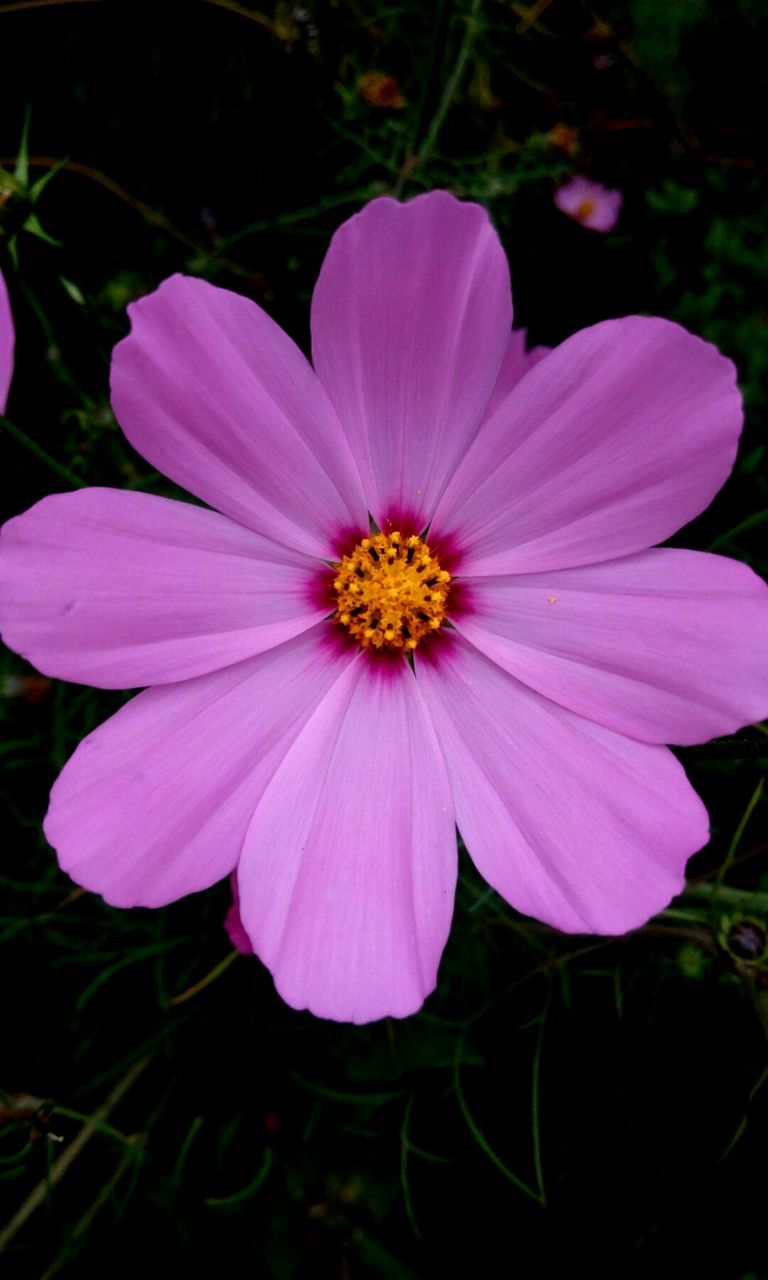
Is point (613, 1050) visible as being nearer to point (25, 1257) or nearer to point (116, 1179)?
point (116, 1179)

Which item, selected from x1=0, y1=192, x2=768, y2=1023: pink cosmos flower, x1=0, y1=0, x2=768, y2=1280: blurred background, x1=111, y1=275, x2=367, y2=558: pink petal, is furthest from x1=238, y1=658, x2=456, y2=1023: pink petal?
x1=0, y1=0, x2=768, y2=1280: blurred background

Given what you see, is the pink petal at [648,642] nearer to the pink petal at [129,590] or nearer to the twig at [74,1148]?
the pink petal at [129,590]

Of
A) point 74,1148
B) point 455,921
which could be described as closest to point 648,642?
point 455,921

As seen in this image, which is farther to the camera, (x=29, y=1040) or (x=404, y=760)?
(x=29, y=1040)

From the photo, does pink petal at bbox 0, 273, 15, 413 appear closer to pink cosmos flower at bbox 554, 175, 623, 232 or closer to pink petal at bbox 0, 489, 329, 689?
pink petal at bbox 0, 489, 329, 689

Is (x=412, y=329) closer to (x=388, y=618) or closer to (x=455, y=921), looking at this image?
(x=388, y=618)

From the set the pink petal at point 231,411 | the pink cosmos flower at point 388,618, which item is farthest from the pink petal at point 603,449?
the pink petal at point 231,411

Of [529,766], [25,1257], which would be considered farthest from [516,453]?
[25,1257]
